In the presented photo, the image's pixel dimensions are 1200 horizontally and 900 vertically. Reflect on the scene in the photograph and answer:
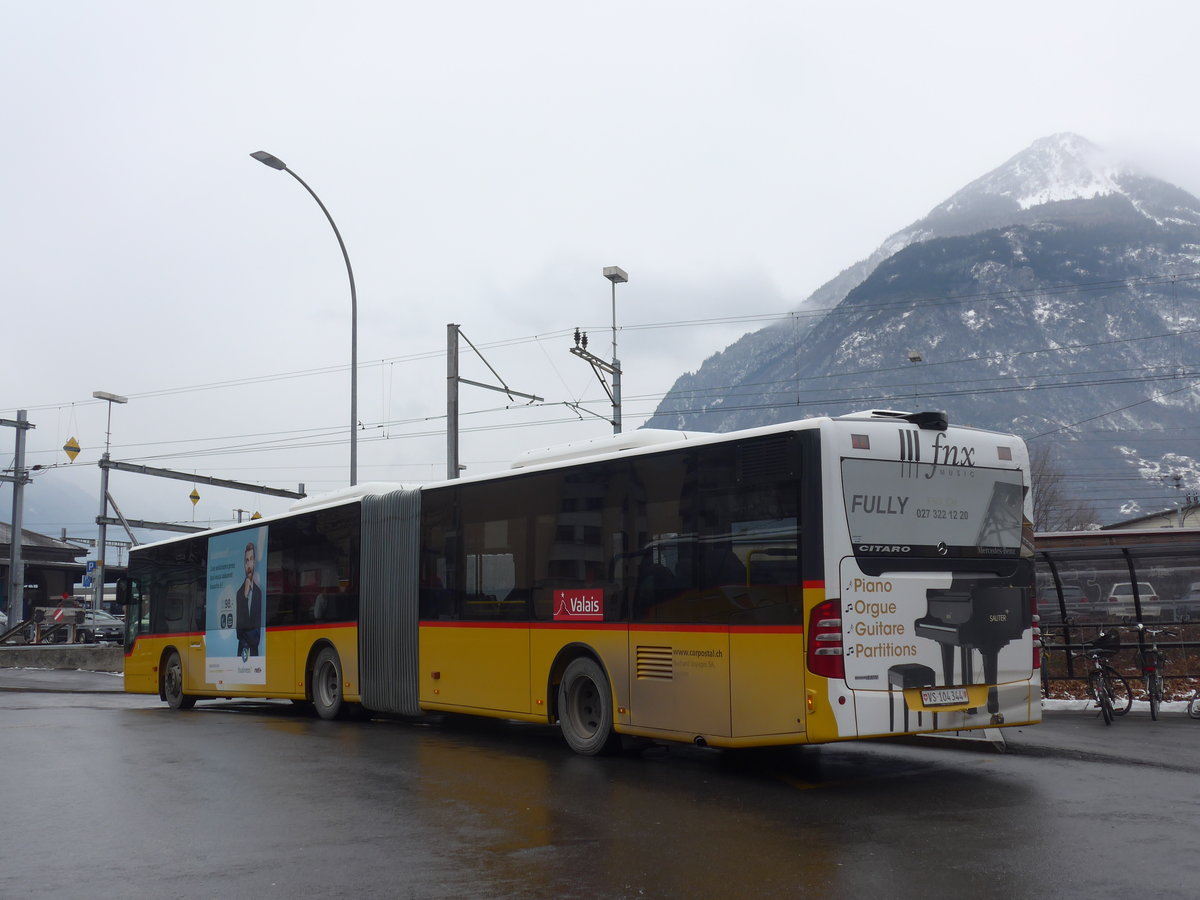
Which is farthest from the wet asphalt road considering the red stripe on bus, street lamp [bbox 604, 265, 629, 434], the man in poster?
street lamp [bbox 604, 265, 629, 434]

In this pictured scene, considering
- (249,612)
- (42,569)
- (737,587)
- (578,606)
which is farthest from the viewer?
(42,569)

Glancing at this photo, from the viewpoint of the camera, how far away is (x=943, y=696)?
10.2 m

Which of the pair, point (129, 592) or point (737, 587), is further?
point (129, 592)

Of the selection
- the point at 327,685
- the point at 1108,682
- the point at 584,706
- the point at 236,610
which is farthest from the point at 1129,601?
the point at 236,610

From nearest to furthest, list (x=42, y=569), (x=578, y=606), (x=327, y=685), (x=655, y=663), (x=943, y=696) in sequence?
(x=943, y=696) < (x=655, y=663) < (x=578, y=606) < (x=327, y=685) < (x=42, y=569)

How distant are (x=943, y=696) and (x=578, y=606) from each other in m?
3.73

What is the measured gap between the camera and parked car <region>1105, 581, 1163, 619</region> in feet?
56.0

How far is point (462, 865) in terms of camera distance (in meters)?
7.29

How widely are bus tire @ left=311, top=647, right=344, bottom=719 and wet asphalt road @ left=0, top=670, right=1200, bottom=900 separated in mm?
2845

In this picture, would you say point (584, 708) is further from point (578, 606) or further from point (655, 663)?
point (655, 663)

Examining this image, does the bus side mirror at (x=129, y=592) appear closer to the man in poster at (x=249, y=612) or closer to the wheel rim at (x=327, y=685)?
the man in poster at (x=249, y=612)

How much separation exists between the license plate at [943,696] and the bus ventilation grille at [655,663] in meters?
2.22

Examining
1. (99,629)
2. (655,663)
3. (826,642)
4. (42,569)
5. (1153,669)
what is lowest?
(99,629)

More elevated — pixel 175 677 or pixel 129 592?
pixel 129 592
